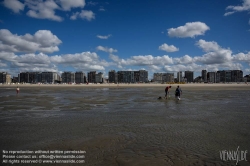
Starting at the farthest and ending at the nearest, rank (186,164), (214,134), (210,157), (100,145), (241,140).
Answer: (214,134)
(241,140)
(100,145)
(210,157)
(186,164)

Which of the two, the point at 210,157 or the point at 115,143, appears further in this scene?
the point at 115,143

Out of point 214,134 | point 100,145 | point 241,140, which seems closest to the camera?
point 100,145

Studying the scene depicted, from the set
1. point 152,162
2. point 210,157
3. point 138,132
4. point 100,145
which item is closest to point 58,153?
point 100,145

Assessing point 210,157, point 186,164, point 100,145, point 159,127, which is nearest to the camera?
point 186,164

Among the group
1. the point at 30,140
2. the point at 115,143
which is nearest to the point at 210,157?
the point at 115,143

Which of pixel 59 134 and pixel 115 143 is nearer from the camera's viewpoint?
pixel 115 143

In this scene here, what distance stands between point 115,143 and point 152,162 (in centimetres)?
232

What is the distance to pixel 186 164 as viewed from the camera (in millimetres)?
5973

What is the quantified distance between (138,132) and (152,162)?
3.58 m

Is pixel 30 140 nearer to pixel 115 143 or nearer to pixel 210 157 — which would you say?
pixel 115 143

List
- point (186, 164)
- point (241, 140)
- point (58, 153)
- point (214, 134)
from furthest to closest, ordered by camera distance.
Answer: point (214, 134) → point (241, 140) → point (58, 153) → point (186, 164)

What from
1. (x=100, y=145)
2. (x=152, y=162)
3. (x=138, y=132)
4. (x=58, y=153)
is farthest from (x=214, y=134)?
(x=58, y=153)

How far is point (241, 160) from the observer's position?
249 inches

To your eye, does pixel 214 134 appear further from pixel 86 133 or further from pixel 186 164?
pixel 86 133
